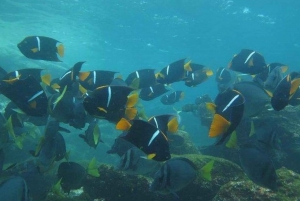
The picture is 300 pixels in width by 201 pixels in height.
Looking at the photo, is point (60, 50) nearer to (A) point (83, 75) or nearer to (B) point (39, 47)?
(B) point (39, 47)

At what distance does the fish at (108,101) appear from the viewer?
11.4 ft

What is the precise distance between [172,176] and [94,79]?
2553 mm

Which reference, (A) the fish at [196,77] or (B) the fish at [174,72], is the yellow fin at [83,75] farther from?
(A) the fish at [196,77]

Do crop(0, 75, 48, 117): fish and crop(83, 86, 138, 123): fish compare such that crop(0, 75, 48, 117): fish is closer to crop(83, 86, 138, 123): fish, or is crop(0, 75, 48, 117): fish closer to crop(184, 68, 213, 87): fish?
crop(83, 86, 138, 123): fish

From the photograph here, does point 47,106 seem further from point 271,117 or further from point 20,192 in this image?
point 271,117

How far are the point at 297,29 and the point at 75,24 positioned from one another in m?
32.6

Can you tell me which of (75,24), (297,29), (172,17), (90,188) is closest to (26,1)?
(75,24)

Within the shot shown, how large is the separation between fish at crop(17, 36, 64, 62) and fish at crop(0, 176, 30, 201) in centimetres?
330

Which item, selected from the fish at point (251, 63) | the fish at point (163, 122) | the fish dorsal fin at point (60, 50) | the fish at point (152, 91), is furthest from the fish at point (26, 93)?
the fish at point (251, 63)

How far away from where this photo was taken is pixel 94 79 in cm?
509

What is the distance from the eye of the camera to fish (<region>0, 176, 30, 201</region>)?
2.91 metres

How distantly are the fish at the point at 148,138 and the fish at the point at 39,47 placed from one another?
11.5 ft

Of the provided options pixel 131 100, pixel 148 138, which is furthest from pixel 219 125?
pixel 131 100

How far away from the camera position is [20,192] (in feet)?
9.84
